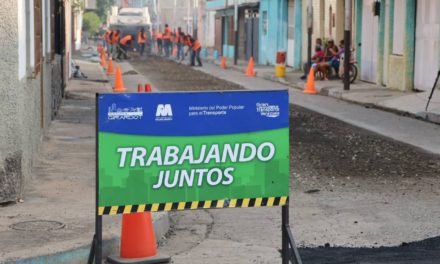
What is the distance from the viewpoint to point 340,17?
3719cm

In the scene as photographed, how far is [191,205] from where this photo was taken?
720 cm

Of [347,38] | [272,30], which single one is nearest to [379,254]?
[347,38]

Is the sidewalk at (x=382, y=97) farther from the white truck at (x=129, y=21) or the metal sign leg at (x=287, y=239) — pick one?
the white truck at (x=129, y=21)

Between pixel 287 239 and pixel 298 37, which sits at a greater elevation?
pixel 298 37

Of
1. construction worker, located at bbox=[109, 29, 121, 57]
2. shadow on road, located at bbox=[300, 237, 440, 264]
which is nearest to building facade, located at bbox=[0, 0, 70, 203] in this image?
shadow on road, located at bbox=[300, 237, 440, 264]

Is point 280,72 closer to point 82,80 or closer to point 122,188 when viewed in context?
point 82,80

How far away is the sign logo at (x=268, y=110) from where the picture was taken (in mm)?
7273

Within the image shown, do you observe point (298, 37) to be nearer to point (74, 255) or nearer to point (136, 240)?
point (136, 240)

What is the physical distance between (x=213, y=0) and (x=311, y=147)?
189 ft

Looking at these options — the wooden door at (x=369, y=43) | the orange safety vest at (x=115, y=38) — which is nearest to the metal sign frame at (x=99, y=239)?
the wooden door at (x=369, y=43)

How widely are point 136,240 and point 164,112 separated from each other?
51.3 inches

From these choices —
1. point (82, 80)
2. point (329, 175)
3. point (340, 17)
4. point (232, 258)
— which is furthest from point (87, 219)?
point (340, 17)

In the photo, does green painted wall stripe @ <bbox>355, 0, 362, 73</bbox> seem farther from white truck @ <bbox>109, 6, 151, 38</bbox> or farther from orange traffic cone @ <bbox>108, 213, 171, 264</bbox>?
white truck @ <bbox>109, 6, 151, 38</bbox>

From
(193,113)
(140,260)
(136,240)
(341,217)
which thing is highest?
(193,113)
